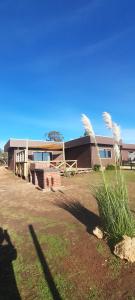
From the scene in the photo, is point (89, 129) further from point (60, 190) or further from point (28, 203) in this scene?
point (60, 190)

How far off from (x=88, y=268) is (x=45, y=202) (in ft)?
17.0

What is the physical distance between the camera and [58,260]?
4531 millimetres

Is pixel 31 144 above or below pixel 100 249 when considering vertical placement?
above

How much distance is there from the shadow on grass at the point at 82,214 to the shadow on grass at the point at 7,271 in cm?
195

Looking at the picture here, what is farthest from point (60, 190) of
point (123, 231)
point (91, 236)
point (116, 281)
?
point (116, 281)

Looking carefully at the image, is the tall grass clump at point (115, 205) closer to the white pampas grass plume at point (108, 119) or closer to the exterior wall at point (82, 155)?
the white pampas grass plume at point (108, 119)

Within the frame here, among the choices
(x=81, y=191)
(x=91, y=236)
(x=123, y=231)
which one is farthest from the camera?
(x=81, y=191)

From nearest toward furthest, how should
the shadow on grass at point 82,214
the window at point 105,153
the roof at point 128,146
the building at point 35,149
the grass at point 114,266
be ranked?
1. the grass at point 114,266
2. the shadow on grass at point 82,214
3. the building at point 35,149
4. the window at point 105,153
5. the roof at point 128,146

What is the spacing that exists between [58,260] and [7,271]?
0.96m

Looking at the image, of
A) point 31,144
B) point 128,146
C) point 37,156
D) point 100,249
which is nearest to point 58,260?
point 100,249

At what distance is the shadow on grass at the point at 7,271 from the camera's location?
3611 millimetres

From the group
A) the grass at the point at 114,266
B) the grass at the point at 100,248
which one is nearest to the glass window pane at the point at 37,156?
the grass at the point at 100,248

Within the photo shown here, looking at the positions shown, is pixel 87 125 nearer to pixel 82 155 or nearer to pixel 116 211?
pixel 116 211

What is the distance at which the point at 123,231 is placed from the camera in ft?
15.4
